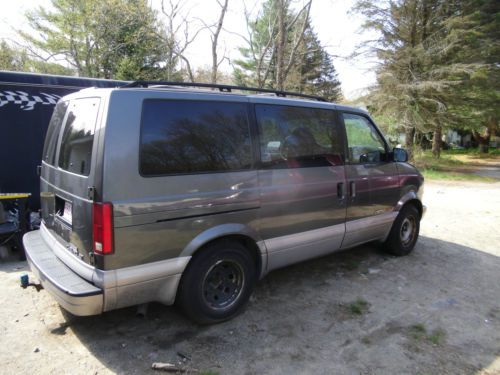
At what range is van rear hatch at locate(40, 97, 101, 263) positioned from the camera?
2730mm

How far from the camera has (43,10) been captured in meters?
24.1

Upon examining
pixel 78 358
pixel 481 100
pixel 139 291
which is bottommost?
pixel 78 358

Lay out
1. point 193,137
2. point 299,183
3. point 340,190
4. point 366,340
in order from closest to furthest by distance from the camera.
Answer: point 193,137
point 366,340
point 299,183
point 340,190

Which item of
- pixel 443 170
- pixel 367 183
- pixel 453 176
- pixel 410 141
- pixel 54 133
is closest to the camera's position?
pixel 54 133

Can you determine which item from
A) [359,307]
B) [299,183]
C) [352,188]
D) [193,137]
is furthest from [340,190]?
[193,137]

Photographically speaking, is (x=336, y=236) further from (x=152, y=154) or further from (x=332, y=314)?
(x=152, y=154)

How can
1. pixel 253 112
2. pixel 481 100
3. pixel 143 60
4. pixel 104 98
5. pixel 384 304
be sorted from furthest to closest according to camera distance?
pixel 143 60 → pixel 481 100 → pixel 384 304 → pixel 253 112 → pixel 104 98

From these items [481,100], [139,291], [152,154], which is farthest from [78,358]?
[481,100]

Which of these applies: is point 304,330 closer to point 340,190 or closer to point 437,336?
point 437,336

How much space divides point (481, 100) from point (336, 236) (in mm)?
16602

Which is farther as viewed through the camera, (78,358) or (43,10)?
(43,10)

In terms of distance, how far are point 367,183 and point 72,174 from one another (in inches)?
129

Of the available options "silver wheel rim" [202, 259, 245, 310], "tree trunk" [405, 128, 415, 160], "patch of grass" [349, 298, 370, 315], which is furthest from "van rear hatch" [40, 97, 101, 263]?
"tree trunk" [405, 128, 415, 160]

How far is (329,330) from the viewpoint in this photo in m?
3.33
